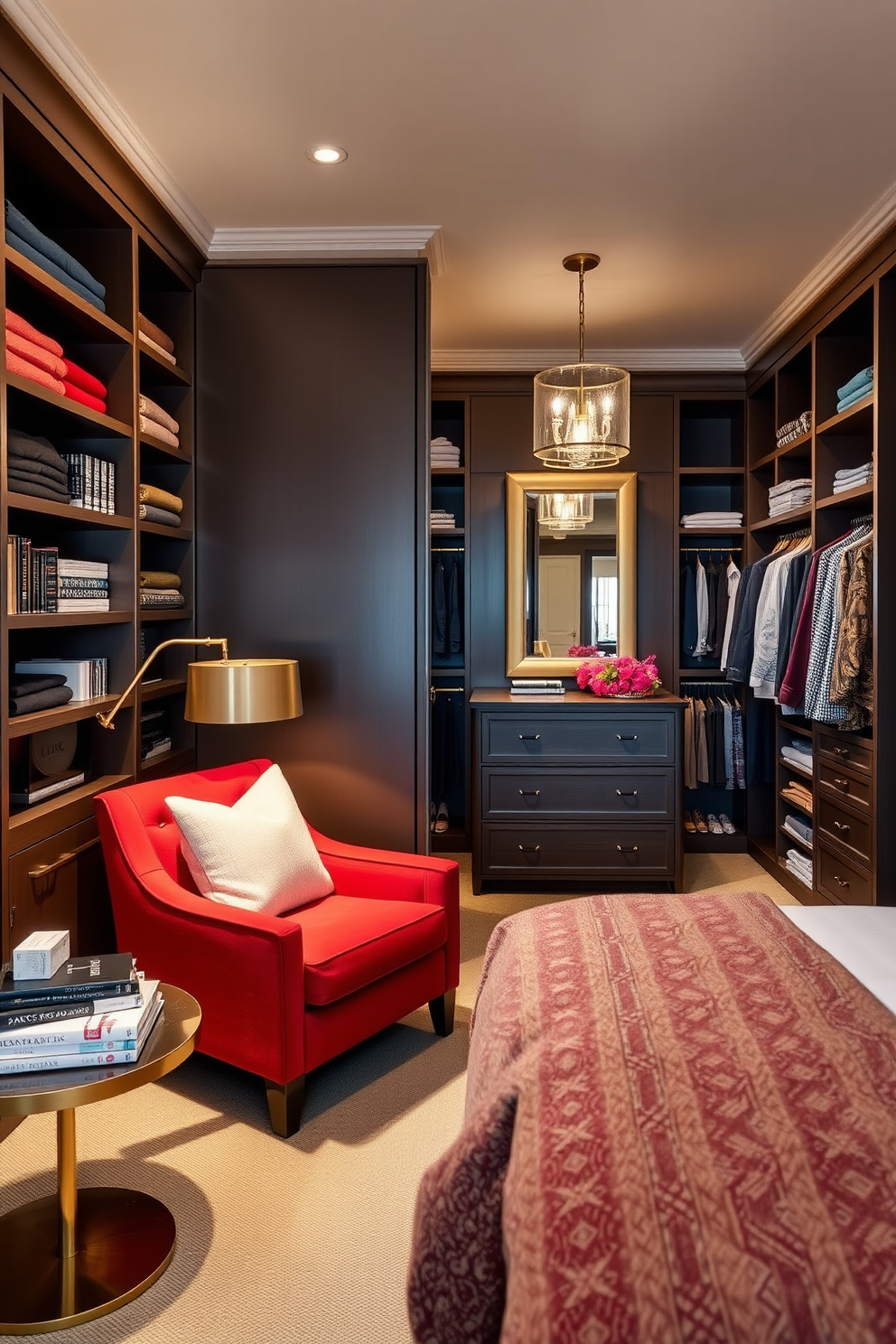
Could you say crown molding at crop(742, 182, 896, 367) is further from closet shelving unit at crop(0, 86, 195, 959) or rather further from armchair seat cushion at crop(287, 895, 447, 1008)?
armchair seat cushion at crop(287, 895, 447, 1008)

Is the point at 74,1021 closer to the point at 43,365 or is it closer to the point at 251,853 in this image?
the point at 251,853

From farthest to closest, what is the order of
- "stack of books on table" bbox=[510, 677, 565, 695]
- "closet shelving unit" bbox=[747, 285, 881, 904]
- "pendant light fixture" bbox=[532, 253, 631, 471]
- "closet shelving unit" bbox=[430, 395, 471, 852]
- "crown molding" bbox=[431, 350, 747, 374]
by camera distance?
"closet shelving unit" bbox=[430, 395, 471, 852]
"crown molding" bbox=[431, 350, 747, 374]
"stack of books on table" bbox=[510, 677, 565, 695]
"pendant light fixture" bbox=[532, 253, 631, 471]
"closet shelving unit" bbox=[747, 285, 881, 904]

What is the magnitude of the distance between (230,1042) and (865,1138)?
1.72m

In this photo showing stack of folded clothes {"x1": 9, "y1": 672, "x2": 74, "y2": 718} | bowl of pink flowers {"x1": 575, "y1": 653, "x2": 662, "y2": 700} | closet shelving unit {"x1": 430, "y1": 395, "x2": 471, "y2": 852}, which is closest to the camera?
stack of folded clothes {"x1": 9, "y1": 672, "x2": 74, "y2": 718}

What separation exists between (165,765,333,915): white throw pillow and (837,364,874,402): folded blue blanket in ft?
8.79

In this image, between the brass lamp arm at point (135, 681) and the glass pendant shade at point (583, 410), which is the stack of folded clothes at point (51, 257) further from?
the glass pendant shade at point (583, 410)

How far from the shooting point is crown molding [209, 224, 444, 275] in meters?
3.41

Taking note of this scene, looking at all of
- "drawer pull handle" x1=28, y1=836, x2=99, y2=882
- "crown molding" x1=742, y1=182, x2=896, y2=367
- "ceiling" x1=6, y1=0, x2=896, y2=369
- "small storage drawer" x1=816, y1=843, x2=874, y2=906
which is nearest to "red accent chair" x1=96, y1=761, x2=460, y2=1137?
"drawer pull handle" x1=28, y1=836, x2=99, y2=882

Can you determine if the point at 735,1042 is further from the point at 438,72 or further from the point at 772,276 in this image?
the point at 772,276

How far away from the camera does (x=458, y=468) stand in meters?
5.11

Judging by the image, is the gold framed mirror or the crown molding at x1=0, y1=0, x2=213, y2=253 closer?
the crown molding at x1=0, y1=0, x2=213, y2=253

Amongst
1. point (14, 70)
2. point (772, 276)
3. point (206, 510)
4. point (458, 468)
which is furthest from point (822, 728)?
point (14, 70)

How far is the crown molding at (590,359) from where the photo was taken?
4984mm

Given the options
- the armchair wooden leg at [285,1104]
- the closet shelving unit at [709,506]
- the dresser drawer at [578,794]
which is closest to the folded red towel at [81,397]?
the armchair wooden leg at [285,1104]
